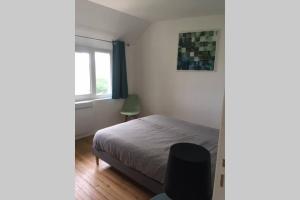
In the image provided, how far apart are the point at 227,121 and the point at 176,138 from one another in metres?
1.92

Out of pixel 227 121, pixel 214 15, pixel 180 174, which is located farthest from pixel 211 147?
pixel 214 15

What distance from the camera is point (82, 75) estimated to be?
12.0 feet

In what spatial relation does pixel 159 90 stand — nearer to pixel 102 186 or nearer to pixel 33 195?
pixel 102 186

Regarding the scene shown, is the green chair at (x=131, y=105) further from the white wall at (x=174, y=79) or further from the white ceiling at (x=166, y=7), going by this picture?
the white ceiling at (x=166, y=7)

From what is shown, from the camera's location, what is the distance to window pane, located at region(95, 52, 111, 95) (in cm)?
391

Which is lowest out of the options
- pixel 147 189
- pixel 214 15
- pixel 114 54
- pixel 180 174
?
pixel 147 189

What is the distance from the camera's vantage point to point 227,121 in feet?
1.83

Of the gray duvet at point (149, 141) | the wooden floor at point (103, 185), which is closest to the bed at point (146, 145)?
the gray duvet at point (149, 141)

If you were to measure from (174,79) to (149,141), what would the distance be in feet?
6.17

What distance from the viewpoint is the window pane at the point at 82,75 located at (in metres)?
3.55

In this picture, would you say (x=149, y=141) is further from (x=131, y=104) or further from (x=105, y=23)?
(x=105, y=23)

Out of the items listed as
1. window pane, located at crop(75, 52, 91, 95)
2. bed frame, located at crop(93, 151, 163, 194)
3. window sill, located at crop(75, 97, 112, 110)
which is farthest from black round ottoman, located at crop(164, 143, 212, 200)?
window pane, located at crop(75, 52, 91, 95)

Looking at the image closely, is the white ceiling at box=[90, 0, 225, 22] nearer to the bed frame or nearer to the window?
the window

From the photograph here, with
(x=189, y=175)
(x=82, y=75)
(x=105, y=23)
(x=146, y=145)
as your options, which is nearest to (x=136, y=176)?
(x=146, y=145)
